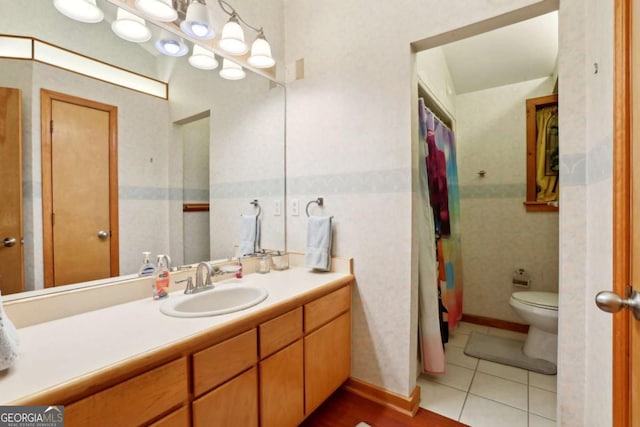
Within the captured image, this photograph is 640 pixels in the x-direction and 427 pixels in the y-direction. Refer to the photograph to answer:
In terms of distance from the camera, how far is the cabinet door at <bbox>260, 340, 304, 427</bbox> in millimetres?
1199

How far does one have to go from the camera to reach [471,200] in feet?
9.70

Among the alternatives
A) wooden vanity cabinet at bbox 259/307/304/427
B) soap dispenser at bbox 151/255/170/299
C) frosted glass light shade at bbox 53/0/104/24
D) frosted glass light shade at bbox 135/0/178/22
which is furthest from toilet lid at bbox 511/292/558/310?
frosted glass light shade at bbox 53/0/104/24

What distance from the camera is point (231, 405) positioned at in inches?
41.9

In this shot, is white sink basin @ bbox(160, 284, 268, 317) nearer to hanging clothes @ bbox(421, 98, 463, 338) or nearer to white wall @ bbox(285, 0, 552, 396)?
white wall @ bbox(285, 0, 552, 396)

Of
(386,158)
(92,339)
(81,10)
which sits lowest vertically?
(92,339)

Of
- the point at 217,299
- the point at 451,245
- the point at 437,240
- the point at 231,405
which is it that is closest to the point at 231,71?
the point at 217,299

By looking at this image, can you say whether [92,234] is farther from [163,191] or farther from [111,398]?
[111,398]

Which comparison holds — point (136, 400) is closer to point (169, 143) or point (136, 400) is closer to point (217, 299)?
point (217, 299)

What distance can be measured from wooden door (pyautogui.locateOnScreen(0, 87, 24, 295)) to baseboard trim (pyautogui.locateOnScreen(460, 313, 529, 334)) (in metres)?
3.33

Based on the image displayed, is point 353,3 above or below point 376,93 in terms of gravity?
above

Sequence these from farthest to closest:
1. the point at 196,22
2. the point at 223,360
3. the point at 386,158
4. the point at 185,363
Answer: the point at 386,158
the point at 196,22
the point at 223,360
the point at 185,363

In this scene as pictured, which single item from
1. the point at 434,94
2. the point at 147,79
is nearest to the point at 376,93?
the point at 434,94

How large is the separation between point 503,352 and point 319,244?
178 centimetres

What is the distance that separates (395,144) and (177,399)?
1509 mm
